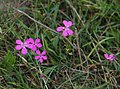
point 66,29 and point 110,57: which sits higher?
point 66,29

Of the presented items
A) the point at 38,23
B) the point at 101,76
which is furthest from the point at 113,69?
→ the point at 38,23

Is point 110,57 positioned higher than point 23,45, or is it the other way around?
point 23,45

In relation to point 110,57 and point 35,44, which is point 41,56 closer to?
point 35,44

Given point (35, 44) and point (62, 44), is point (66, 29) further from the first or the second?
point (35, 44)

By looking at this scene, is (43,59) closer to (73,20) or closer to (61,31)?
(61,31)

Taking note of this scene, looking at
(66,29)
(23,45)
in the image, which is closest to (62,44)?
(66,29)

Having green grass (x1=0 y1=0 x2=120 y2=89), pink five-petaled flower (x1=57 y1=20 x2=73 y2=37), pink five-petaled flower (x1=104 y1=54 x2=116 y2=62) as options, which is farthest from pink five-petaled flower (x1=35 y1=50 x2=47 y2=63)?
pink five-petaled flower (x1=104 y1=54 x2=116 y2=62)

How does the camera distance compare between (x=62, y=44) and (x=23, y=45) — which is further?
(x=62, y=44)

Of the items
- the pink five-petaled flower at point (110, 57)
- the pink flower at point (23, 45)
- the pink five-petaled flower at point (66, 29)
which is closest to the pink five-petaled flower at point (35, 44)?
the pink flower at point (23, 45)

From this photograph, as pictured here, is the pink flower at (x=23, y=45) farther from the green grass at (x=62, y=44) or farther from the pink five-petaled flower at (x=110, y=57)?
the pink five-petaled flower at (x=110, y=57)
